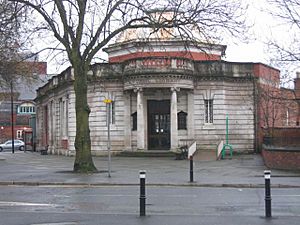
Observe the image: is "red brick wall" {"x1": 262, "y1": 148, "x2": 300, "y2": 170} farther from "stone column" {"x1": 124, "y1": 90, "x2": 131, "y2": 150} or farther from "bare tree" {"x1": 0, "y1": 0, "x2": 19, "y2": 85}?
"stone column" {"x1": 124, "y1": 90, "x2": 131, "y2": 150}

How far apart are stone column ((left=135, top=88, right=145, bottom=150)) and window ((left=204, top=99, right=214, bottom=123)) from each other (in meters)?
4.91

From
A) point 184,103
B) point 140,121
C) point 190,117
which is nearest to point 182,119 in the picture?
point 190,117

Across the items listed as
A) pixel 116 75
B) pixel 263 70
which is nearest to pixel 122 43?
pixel 116 75

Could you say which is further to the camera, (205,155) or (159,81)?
(159,81)

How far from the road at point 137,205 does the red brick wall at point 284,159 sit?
307 inches

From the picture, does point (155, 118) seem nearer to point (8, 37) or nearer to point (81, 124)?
point (8, 37)

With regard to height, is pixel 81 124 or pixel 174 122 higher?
pixel 174 122

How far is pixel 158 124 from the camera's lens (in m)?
41.7

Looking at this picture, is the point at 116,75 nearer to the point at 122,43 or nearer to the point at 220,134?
the point at 122,43

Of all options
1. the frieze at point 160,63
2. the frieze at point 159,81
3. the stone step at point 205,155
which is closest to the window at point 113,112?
the frieze at point 159,81

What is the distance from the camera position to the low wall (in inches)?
1002

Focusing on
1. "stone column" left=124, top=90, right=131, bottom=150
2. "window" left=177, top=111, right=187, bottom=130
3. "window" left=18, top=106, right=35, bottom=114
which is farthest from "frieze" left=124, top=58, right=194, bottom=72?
"window" left=18, top=106, right=35, bottom=114

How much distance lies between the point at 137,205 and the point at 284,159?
A: 14.0m

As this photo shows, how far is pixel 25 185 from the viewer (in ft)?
64.8
